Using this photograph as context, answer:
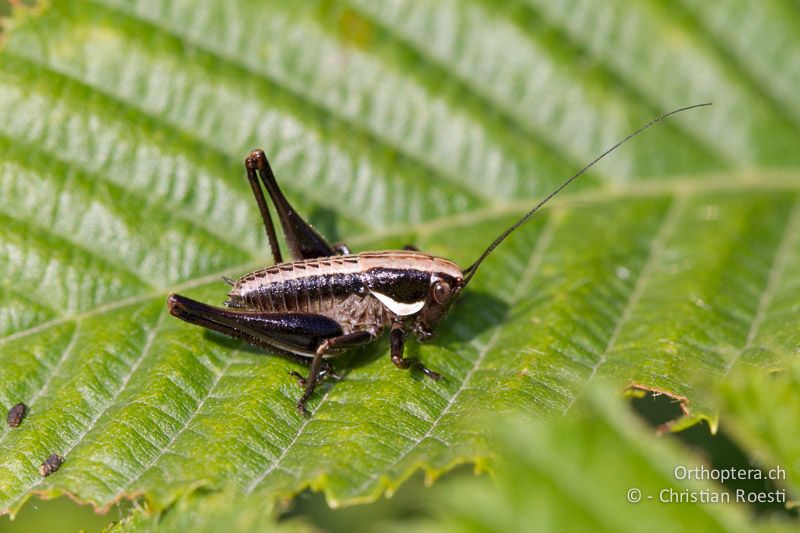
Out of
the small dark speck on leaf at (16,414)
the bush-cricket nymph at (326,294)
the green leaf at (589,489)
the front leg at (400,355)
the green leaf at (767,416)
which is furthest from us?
the bush-cricket nymph at (326,294)

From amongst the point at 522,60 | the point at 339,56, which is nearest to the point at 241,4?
the point at 339,56

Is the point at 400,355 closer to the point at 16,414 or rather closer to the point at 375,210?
the point at 375,210

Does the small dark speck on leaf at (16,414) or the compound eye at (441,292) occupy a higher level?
the compound eye at (441,292)

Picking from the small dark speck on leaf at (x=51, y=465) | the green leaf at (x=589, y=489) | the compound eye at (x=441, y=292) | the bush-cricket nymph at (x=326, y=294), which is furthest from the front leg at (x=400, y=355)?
the green leaf at (x=589, y=489)

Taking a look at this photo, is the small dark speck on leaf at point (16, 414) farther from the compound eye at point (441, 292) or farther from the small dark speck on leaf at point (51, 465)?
the compound eye at point (441, 292)

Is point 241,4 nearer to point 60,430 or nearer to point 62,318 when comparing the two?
point 62,318

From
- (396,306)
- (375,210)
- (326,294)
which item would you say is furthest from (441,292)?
(375,210)

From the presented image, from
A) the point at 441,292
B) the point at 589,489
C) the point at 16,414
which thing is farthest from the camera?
the point at 441,292
